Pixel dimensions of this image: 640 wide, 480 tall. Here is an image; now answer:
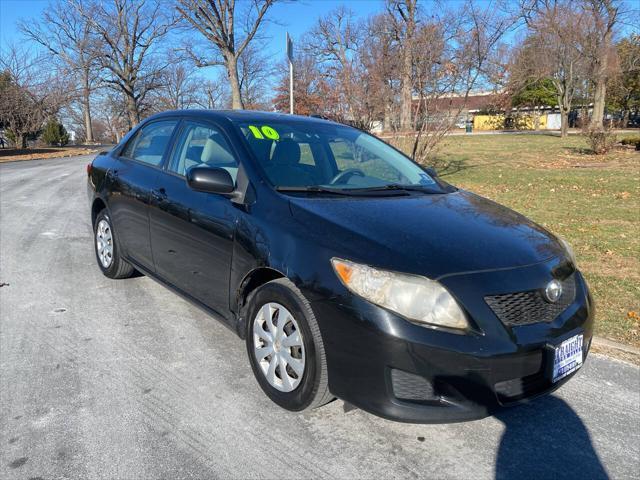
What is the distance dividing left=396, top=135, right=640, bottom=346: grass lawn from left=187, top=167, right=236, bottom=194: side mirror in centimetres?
307

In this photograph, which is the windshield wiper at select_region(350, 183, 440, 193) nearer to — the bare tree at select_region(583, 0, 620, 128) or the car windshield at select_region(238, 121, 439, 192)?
the car windshield at select_region(238, 121, 439, 192)

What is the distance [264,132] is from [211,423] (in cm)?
192

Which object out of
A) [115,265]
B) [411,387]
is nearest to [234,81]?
[115,265]

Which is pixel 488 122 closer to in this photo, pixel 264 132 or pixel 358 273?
pixel 264 132

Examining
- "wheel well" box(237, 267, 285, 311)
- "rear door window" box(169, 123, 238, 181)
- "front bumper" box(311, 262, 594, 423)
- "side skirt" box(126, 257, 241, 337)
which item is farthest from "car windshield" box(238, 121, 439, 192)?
"front bumper" box(311, 262, 594, 423)

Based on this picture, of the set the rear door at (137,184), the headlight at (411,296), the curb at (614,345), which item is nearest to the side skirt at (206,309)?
the rear door at (137,184)

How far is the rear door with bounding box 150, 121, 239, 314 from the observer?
3.20 m

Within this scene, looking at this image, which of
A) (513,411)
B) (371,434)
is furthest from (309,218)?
(513,411)

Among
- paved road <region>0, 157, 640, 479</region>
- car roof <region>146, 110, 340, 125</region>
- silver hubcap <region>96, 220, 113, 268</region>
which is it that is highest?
car roof <region>146, 110, 340, 125</region>

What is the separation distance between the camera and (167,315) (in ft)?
13.6

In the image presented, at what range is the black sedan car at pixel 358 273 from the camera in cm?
231

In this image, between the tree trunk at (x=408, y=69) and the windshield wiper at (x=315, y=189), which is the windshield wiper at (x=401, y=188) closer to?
the windshield wiper at (x=315, y=189)

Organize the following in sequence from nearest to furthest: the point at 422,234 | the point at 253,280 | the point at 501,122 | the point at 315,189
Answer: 1. the point at 422,234
2. the point at 253,280
3. the point at 315,189
4. the point at 501,122

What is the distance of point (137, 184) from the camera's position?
4.18 metres
